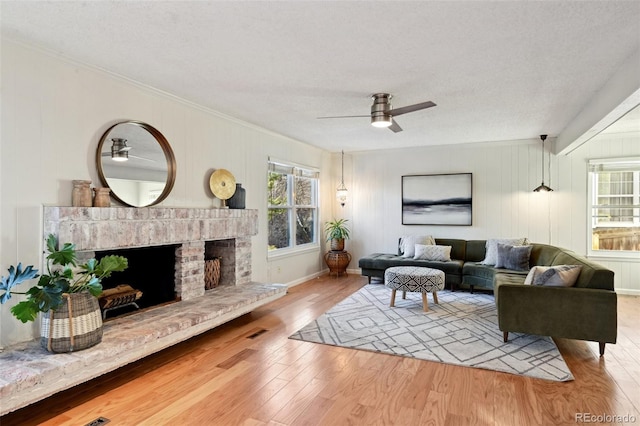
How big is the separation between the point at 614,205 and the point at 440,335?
166 inches

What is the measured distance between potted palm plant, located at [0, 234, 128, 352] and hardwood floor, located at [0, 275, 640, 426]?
1.43 ft

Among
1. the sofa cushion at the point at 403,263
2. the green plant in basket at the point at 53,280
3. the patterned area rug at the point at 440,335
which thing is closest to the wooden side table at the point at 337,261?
the sofa cushion at the point at 403,263

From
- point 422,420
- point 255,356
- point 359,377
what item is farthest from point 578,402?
point 255,356

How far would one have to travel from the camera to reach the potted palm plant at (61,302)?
2350 mm

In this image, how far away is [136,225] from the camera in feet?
10.8

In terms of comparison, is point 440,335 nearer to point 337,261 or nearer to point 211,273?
point 211,273

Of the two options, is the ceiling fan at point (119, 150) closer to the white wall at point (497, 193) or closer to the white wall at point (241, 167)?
the white wall at point (241, 167)

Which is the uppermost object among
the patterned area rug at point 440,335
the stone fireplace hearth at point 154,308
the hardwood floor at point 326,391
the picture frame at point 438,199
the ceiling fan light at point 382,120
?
the ceiling fan light at point 382,120

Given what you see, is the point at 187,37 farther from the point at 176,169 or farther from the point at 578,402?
the point at 578,402

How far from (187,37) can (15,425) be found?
272cm

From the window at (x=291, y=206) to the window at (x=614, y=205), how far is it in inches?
187

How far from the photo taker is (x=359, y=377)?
9.29 ft

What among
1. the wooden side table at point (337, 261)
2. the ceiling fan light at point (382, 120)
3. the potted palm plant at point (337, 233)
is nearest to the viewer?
the ceiling fan light at point (382, 120)

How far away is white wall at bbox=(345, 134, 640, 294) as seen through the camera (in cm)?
591
